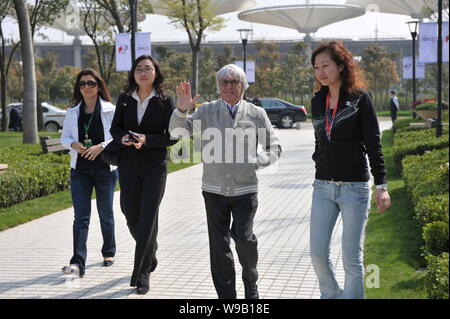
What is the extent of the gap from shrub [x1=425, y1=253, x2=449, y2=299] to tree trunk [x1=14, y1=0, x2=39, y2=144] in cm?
1348

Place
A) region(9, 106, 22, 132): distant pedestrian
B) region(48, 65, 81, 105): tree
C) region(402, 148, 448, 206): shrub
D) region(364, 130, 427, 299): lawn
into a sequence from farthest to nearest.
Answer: region(48, 65, 81, 105): tree < region(9, 106, 22, 132): distant pedestrian < region(402, 148, 448, 206): shrub < region(364, 130, 427, 299): lawn

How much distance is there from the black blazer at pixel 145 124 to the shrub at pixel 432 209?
221cm

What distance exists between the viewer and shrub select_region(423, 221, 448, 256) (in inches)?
196

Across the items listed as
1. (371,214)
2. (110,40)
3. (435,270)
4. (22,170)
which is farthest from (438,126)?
(110,40)

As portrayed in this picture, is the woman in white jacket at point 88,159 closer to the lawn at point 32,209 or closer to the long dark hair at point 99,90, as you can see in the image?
the long dark hair at point 99,90

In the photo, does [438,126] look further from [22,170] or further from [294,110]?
[294,110]

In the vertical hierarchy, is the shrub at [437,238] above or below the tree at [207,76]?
below

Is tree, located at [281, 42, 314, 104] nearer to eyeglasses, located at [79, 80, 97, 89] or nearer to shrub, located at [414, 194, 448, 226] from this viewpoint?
shrub, located at [414, 194, 448, 226]

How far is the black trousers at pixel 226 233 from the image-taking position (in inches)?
174

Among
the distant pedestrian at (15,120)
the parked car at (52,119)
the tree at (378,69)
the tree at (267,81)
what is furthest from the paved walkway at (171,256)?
the tree at (378,69)

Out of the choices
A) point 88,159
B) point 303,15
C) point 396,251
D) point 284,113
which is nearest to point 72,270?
point 88,159

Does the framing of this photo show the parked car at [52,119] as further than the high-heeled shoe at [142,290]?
Yes

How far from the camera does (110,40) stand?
3303cm

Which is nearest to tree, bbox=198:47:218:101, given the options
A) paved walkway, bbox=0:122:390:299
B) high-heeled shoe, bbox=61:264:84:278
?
paved walkway, bbox=0:122:390:299
